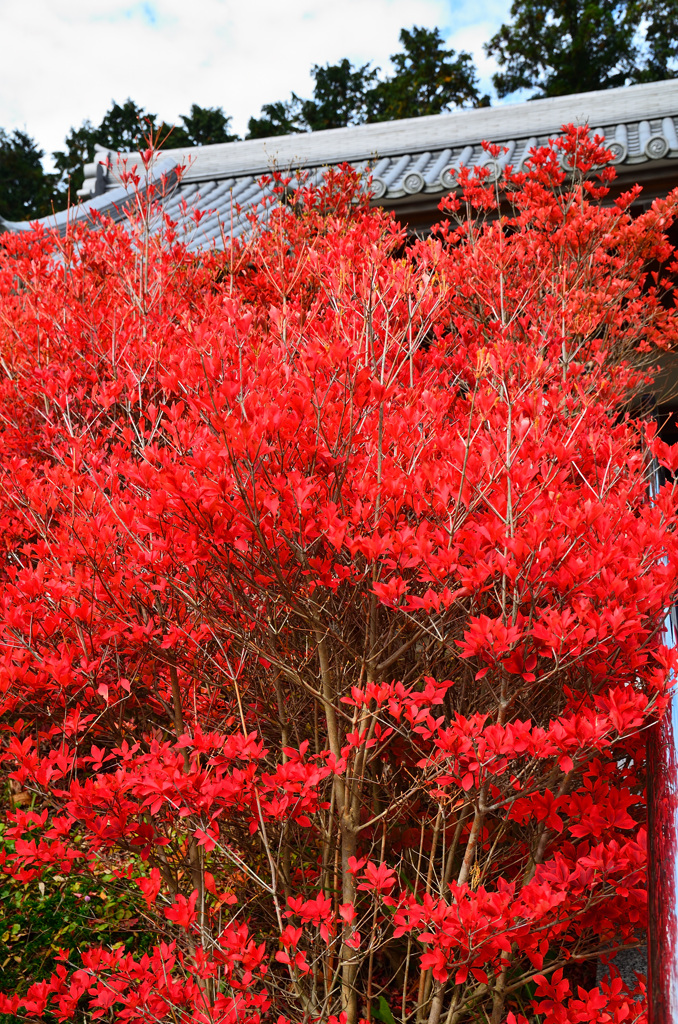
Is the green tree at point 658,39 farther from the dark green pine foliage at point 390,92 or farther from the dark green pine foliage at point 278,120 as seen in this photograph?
the dark green pine foliage at point 278,120

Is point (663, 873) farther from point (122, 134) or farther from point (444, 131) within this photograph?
point (122, 134)

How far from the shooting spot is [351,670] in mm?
2477

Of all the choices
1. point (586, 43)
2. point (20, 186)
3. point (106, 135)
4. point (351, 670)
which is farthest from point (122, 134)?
point (351, 670)

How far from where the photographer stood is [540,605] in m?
2.20

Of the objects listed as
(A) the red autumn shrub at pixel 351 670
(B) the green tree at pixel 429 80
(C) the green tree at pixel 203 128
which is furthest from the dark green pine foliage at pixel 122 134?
(A) the red autumn shrub at pixel 351 670

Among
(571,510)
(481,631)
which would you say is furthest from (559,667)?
(571,510)

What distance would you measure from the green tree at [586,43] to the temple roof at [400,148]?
46.3 feet

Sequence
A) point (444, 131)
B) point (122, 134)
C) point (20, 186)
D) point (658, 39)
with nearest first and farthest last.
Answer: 1. point (444, 131)
2. point (658, 39)
3. point (20, 186)
4. point (122, 134)

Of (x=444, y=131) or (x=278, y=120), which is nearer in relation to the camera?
(x=444, y=131)

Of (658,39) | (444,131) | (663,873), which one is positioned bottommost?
(663,873)

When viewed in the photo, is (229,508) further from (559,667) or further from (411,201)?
(411,201)

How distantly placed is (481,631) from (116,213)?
908 centimetres

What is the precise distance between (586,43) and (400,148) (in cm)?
1679

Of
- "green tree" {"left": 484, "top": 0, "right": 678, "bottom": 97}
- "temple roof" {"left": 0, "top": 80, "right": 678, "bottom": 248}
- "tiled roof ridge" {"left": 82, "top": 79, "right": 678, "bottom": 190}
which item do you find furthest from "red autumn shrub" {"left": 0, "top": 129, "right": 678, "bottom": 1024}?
"green tree" {"left": 484, "top": 0, "right": 678, "bottom": 97}
